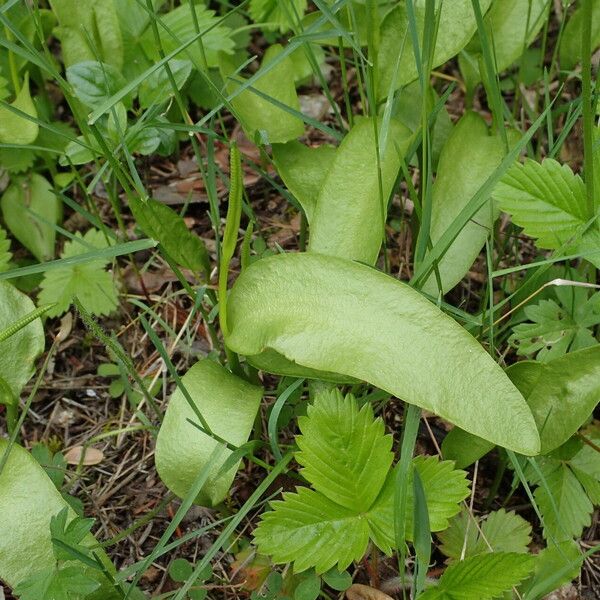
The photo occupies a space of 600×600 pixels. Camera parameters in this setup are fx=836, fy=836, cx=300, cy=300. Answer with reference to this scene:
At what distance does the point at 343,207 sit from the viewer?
1.12m

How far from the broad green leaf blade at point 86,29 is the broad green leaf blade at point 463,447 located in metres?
0.83

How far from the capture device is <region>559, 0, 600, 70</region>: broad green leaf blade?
1312mm

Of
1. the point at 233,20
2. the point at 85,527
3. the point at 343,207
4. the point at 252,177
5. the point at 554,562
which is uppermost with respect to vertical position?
the point at 233,20

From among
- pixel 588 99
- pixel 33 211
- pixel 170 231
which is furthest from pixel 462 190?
pixel 33 211

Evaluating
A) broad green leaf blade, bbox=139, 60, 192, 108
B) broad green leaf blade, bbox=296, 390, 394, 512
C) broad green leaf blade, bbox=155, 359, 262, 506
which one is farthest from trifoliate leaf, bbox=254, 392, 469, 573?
broad green leaf blade, bbox=139, 60, 192, 108

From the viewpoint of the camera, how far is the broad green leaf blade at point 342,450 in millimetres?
934

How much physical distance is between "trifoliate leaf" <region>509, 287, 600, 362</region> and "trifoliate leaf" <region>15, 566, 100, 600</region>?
0.60 m

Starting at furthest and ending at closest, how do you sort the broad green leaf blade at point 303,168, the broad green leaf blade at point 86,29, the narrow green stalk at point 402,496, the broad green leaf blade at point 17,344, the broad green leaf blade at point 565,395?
1. the broad green leaf blade at point 86,29
2. the broad green leaf blade at point 303,168
3. the broad green leaf blade at point 17,344
4. the broad green leaf blade at point 565,395
5. the narrow green stalk at point 402,496

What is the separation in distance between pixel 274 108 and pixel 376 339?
0.49m

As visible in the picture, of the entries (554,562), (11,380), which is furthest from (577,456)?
(11,380)

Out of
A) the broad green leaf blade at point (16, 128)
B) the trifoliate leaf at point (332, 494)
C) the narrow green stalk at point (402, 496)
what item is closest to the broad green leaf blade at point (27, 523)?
the trifoliate leaf at point (332, 494)

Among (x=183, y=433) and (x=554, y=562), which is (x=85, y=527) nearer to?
(x=183, y=433)

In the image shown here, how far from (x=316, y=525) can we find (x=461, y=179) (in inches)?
20.9

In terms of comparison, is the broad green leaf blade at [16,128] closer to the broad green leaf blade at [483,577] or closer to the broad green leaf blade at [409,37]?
the broad green leaf blade at [409,37]
